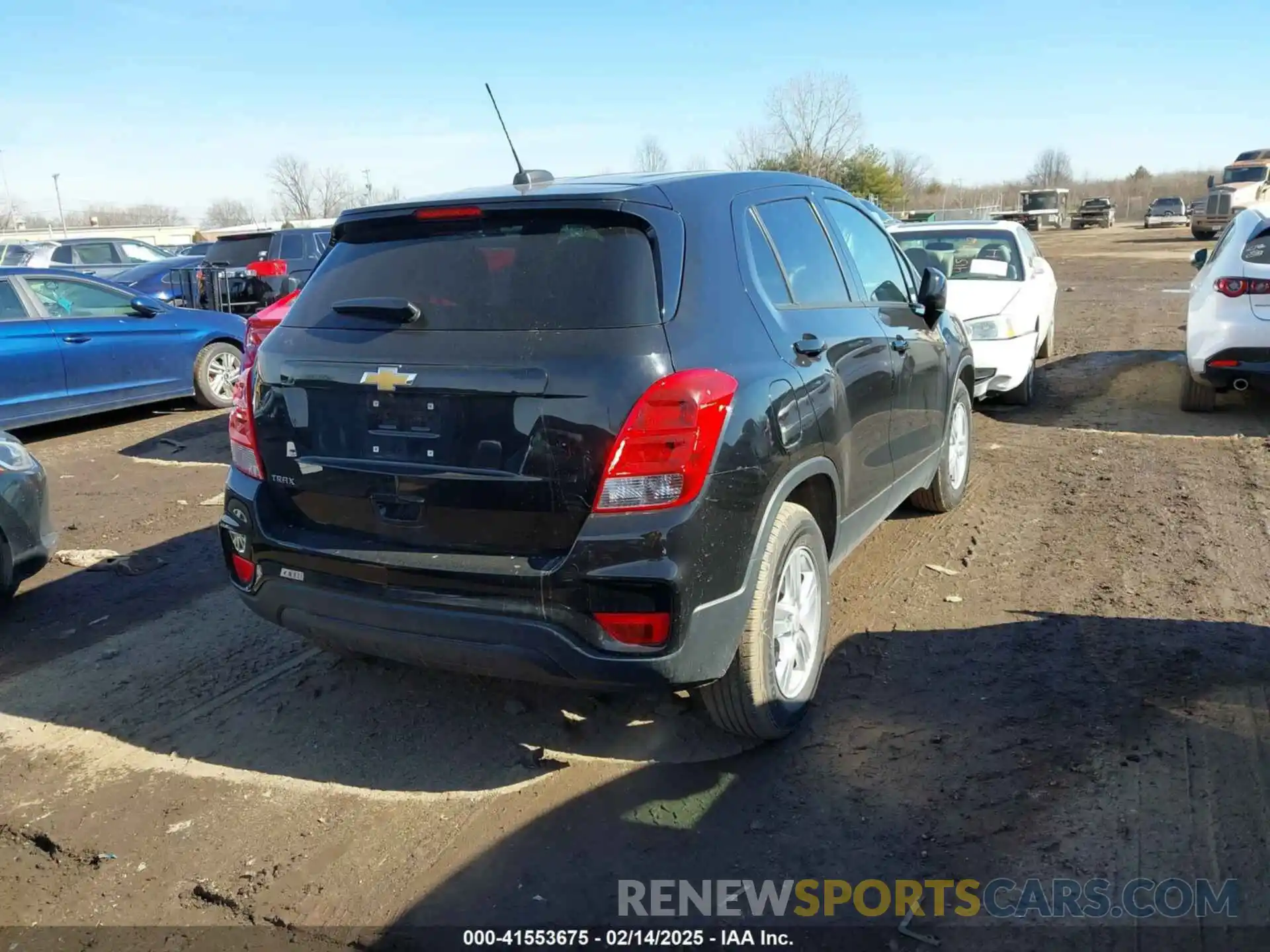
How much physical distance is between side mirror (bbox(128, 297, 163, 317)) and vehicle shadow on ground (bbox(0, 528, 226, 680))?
454 centimetres

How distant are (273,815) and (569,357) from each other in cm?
176

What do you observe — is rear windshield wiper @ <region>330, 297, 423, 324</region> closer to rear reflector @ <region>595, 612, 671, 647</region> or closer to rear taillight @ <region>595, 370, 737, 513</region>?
rear taillight @ <region>595, 370, 737, 513</region>

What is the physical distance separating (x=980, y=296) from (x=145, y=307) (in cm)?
771

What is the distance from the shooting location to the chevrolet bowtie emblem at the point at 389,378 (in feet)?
10.2

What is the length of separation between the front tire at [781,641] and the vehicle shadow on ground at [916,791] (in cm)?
16

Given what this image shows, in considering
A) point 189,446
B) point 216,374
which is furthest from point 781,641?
point 216,374

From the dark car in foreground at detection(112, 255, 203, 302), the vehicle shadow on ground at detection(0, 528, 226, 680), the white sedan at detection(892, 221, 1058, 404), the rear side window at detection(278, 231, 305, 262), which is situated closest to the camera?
the vehicle shadow on ground at detection(0, 528, 226, 680)

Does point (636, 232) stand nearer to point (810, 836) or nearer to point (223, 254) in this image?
point (810, 836)

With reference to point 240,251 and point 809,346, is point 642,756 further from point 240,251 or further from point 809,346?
point 240,251

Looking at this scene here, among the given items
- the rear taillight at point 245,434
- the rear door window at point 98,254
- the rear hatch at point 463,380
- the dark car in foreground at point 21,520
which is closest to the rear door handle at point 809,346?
the rear hatch at point 463,380

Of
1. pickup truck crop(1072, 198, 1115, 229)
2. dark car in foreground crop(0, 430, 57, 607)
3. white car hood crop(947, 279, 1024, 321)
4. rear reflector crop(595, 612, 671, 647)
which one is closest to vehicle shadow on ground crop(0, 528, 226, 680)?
dark car in foreground crop(0, 430, 57, 607)

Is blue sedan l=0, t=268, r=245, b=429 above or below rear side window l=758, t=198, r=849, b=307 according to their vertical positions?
below

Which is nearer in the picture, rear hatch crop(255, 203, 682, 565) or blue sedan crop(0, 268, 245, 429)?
rear hatch crop(255, 203, 682, 565)

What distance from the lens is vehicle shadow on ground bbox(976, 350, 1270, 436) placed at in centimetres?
811
